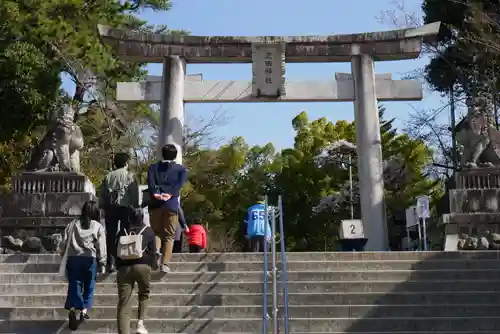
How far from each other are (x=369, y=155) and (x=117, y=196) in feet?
21.8

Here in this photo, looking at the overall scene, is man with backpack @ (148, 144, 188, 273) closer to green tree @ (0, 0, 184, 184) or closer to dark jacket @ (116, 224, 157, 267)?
dark jacket @ (116, 224, 157, 267)

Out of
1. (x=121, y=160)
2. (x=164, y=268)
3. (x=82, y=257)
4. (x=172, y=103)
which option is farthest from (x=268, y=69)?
(x=82, y=257)

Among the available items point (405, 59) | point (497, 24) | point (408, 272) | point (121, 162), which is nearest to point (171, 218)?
point (121, 162)

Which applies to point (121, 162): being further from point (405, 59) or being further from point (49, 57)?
point (49, 57)

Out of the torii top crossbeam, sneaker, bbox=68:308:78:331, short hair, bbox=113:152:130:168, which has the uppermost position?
the torii top crossbeam

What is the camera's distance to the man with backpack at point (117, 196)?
→ 7148 mm

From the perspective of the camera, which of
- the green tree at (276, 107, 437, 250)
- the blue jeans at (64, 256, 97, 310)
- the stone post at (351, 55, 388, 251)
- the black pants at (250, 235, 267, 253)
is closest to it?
the blue jeans at (64, 256, 97, 310)

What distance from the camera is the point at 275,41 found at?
1339 centimetres

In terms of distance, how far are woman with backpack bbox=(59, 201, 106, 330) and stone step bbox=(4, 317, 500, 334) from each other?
407mm

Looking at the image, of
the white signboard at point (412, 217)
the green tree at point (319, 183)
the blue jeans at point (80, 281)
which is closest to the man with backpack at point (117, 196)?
the blue jeans at point (80, 281)

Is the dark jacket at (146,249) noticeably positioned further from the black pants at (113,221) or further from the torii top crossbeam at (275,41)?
the torii top crossbeam at (275,41)

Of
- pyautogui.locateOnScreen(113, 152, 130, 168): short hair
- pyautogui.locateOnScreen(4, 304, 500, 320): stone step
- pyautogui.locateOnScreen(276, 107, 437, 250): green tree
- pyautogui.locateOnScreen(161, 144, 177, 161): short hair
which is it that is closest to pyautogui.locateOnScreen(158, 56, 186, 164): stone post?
pyautogui.locateOnScreen(113, 152, 130, 168): short hair

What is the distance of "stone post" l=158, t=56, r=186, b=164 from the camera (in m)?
13.0

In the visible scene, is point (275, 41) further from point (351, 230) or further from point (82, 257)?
point (82, 257)
